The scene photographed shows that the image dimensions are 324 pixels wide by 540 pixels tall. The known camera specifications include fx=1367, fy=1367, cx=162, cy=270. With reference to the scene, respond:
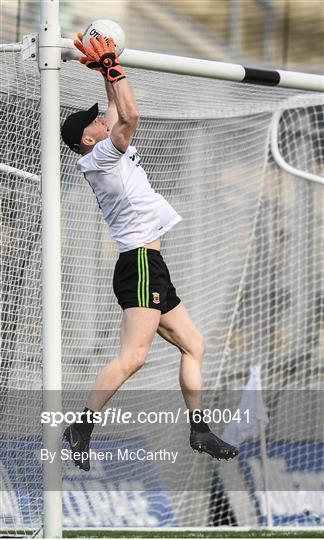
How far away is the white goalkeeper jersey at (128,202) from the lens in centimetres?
598

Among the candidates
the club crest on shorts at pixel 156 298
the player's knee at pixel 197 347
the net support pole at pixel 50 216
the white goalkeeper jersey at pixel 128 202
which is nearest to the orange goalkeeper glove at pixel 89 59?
the net support pole at pixel 50 216

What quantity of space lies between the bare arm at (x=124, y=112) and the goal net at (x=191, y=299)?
957 mm

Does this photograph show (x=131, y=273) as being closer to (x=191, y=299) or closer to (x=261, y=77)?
(x=261, y=77)

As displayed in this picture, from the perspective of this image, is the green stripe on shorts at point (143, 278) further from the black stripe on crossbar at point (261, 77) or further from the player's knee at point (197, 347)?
the black stripe on crossbar at point (261, 77)

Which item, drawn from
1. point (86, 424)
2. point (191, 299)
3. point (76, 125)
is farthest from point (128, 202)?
point (191, 299)

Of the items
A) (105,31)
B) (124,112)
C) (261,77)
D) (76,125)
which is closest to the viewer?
(124,112)

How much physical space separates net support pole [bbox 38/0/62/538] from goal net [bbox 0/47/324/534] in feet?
1.62

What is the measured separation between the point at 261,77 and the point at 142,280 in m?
1.41

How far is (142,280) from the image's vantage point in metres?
5.95

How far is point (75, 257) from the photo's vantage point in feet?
25.2

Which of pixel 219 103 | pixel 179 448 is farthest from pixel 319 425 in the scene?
pixel 219 103

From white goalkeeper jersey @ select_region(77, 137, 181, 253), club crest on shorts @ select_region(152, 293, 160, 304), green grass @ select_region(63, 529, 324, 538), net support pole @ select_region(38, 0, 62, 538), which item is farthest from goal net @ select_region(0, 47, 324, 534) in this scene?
club crest on shorts @ select_region(152, 293, 160, 304)

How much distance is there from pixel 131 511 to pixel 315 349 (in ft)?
5.50

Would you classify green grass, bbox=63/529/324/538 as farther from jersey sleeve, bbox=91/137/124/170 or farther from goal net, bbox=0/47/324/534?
jersey sleeve, bbox=91/137/124/170
